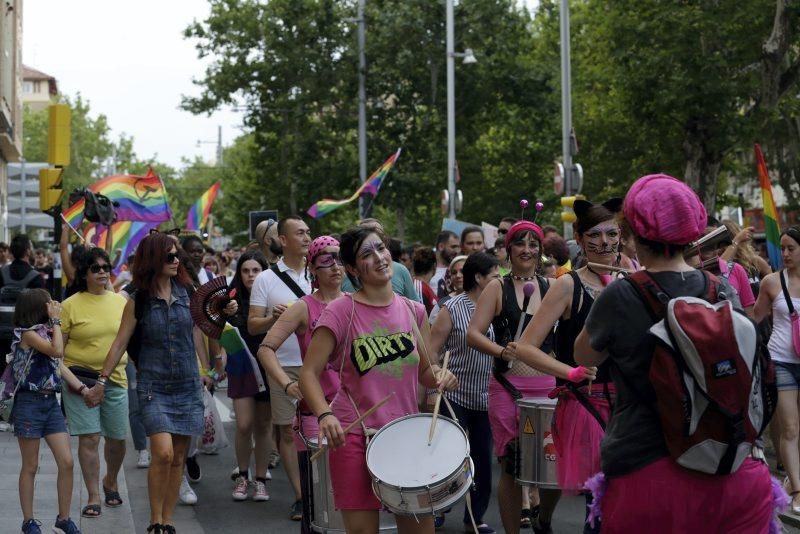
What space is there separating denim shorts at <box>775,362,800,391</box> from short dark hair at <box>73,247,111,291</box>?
4659mm

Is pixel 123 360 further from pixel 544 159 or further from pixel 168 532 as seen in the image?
pixel 544 159

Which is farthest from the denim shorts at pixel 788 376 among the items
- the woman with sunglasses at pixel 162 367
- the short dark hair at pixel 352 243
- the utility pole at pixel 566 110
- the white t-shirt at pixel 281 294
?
the utility pole at pixel 566 110

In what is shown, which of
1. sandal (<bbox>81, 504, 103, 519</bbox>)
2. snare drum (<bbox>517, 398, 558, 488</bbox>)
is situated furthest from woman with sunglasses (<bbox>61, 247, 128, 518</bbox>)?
snare drum (<bbox>517, 398, 558, 488</bbox>)

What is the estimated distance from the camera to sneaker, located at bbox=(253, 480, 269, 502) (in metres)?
10.2

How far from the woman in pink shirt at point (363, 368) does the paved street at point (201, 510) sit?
10.7 ft

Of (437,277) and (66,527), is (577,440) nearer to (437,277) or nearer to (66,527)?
→ (66,527)

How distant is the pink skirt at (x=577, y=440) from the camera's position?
6.03 m

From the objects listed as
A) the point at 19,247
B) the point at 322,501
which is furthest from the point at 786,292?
the point at 19,247

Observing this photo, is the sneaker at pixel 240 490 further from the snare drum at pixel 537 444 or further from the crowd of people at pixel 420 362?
the snare drum at pixel 537 444

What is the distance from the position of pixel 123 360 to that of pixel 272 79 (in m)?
32.4

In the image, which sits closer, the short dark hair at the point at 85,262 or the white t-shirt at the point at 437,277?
the short dark hair at the point at 85,262

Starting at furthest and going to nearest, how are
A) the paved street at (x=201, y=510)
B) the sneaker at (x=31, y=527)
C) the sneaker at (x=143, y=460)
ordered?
1. the sneaker at (x=143, y=460)
2. the paved street at (x=201, y=510)
3. the sneaker at (x=31, y=527)

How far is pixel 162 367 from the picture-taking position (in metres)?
8.23

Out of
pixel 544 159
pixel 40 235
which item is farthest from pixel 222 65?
pixel 40 235
